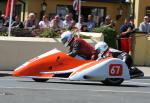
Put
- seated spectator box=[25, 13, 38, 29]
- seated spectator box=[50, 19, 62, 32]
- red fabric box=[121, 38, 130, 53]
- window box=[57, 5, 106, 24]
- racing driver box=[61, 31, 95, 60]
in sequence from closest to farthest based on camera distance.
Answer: racing driver box=[61, 31, 95, 60], seated spectator box=[50, 19, 62, 32], seated spectator box=[25, 13, 38, 29], red fabric box=[121, 38, 130, 53], window box=[57, 5, 106, 24]

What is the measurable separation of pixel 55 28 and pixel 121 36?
3089 mm

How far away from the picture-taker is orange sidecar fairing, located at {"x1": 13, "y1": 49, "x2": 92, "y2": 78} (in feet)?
59.4

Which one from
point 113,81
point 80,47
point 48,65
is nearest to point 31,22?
point 80,47

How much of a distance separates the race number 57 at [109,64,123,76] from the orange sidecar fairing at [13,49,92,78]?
2.31 ft

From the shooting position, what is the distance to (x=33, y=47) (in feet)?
78.7

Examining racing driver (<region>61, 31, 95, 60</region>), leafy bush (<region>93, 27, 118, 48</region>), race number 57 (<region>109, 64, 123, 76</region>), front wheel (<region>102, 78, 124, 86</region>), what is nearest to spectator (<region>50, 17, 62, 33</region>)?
leafy bush (<region>93, 27, 118, 48</region>)

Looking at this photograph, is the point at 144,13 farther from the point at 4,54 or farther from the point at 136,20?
the point at 4,54

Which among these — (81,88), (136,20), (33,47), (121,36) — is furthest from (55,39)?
(136,20)

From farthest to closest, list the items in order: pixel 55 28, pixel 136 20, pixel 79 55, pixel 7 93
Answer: pixel 136 20
pixel 55 28
pixel 79 55
pixel 7 93

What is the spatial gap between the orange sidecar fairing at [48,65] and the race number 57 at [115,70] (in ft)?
2.31

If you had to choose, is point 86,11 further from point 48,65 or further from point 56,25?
point 48,65

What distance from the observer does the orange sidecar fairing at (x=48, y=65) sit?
18094 mm

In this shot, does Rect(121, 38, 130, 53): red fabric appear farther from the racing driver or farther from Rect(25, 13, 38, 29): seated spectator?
the racing driver

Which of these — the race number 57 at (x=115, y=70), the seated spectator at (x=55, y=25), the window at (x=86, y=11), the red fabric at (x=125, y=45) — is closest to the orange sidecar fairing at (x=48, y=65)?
the race number 57 at (x=115, y=70)
